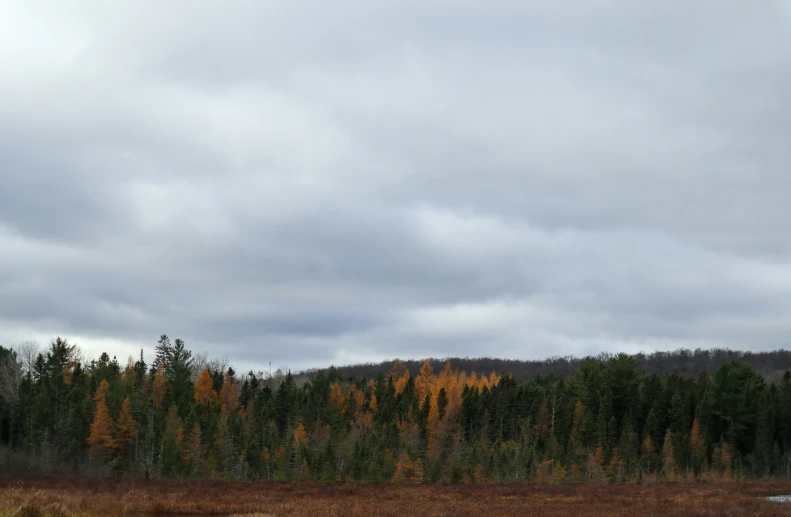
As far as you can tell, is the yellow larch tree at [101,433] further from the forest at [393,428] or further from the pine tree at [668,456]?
the pine tree at [668,456]

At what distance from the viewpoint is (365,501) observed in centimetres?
4647

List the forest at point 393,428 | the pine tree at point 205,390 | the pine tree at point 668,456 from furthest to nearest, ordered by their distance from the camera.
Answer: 1. the pine tree at point 205,390
2. the pine tree at point 668,456
3. the forest at point 393,428

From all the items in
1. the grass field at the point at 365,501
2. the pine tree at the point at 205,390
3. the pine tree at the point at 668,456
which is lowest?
the pine tree at the point at 668,456

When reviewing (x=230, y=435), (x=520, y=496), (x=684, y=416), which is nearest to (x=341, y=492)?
(x=520, y=496)

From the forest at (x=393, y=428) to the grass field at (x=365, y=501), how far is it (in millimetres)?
15436

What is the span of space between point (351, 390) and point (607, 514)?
10206 centimetres

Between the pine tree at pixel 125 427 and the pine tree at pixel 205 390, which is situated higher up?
the pine tree at pixel 205 390

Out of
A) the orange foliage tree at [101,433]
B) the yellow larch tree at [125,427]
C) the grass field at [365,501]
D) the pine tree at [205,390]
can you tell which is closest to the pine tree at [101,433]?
the orange foliage tree at [101,433]

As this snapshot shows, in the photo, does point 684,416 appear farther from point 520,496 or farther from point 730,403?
point 520,496

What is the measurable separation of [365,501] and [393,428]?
Result: 6398 centimetres

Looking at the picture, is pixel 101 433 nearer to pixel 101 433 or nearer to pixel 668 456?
pixel 101 433

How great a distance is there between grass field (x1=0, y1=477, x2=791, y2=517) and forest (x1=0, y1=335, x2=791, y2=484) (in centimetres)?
1544

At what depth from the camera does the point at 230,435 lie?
93.7 meters

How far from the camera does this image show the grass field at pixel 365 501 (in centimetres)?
3678
